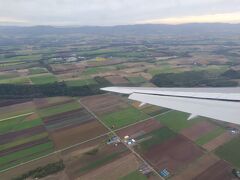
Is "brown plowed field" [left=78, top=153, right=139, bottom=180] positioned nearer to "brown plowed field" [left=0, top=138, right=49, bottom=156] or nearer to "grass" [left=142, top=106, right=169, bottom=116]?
"brown plowed field" [left=0, top=138, right=49, bottom=156]

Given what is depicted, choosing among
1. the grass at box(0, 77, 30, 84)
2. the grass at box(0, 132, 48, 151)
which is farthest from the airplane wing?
the grass at box(0, 77, 30, 84)

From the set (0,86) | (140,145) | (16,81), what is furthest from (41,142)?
(16,81)

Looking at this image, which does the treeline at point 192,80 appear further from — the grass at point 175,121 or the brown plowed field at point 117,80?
the grass at point 175,121

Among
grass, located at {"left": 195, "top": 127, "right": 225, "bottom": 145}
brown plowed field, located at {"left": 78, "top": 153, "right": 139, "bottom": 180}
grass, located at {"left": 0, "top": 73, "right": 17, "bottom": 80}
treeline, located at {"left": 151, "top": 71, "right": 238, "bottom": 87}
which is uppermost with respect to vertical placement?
grass, located at {"left": 195, "top": 127, "right": 225, "bottom": 145}

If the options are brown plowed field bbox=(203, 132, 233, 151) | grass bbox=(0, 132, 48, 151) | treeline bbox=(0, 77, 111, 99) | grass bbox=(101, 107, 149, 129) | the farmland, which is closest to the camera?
the farmland

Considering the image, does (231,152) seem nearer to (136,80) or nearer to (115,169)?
(115,169)

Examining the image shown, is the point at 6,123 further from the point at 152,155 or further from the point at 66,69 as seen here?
the point at 66,69
